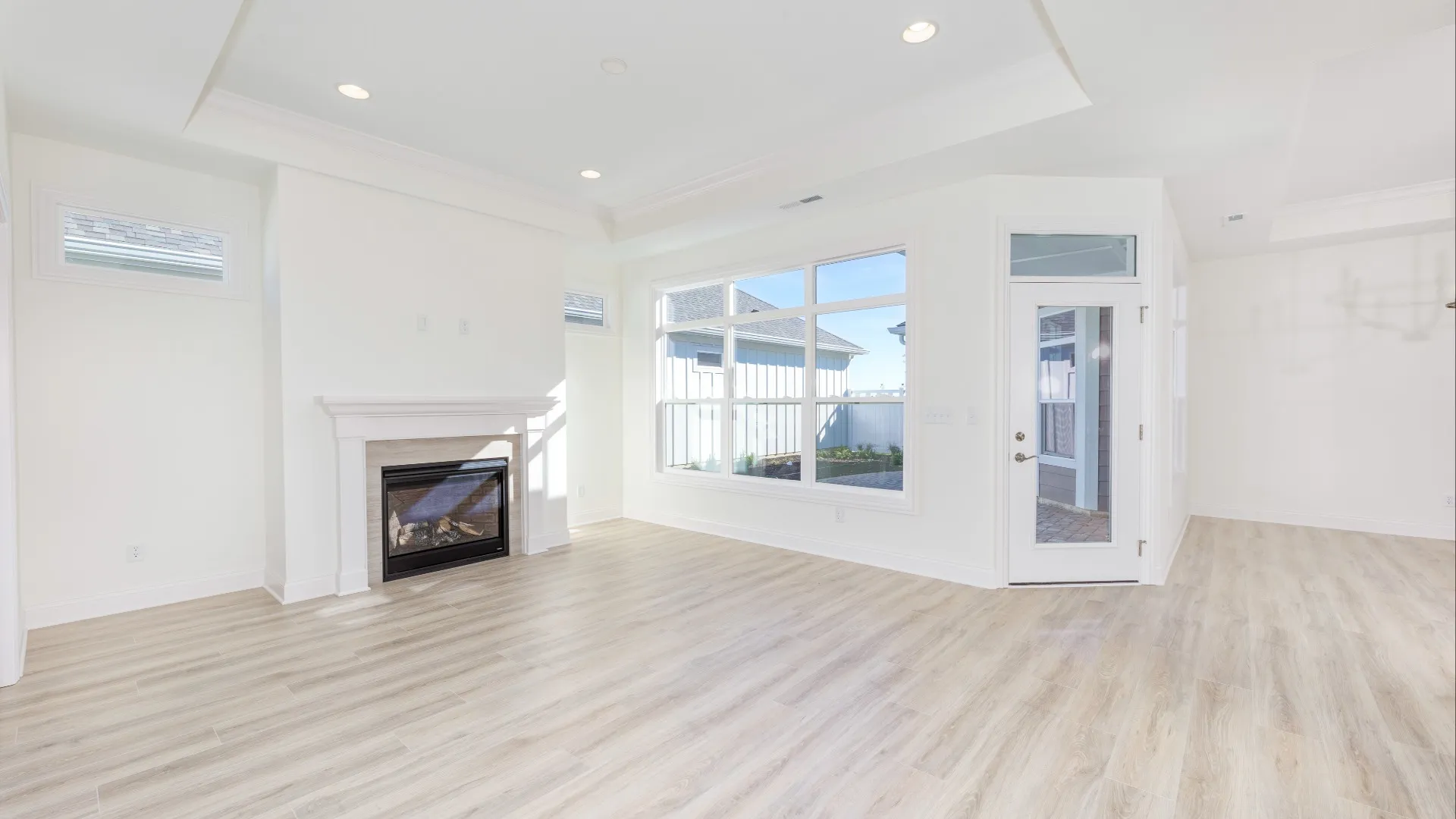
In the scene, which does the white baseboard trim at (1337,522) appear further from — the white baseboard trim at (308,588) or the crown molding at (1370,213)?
the white baseboard trim at (308,588)

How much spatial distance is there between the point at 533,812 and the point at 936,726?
4.88 ft

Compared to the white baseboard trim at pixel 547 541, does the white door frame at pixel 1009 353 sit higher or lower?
higher

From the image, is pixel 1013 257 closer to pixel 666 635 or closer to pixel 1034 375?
pixel 1034 375

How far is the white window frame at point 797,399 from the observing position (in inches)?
179

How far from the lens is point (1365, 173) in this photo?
4.77 meters

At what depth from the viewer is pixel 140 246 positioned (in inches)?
149

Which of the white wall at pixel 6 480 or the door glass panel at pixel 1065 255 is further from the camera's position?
the door glass panel at pixel 1065 255

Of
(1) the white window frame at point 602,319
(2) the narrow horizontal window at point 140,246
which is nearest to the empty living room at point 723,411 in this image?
(2) the narrow horizontal window at point 140,246

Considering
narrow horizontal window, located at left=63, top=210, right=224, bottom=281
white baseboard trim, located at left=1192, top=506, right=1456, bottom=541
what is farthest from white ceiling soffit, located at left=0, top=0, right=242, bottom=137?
white baseboard trim, located at left=1192, top=506, right=1456, bottom=541

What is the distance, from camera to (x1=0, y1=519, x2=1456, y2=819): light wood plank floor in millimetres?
1974

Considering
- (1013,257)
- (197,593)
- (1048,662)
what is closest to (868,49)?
(1013,257)

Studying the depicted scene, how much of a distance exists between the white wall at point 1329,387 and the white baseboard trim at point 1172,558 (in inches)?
35.1

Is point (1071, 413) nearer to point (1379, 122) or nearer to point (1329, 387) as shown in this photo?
point (1379, 122)

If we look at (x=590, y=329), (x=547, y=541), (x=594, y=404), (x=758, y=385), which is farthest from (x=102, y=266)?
(x=758, y=385)
